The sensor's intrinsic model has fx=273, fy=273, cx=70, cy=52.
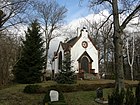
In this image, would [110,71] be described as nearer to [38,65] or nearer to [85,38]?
[85,38]

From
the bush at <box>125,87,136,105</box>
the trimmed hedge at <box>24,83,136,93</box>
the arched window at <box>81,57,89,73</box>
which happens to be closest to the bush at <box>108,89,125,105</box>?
the bush at <box>125,87,136,105</box>

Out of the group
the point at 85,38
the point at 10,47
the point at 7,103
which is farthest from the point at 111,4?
the point at 85,38

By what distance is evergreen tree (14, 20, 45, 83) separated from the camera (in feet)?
106

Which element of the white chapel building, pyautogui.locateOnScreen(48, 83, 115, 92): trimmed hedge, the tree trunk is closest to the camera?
the tree trunk

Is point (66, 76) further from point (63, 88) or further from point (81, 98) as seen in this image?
point (81, 98)

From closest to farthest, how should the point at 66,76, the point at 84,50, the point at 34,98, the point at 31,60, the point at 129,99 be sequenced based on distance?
the point at 129,99 → the point at 34,98 → the point at 66,76 → the point at 31,60 → the point at 84,50

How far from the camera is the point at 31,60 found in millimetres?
33156

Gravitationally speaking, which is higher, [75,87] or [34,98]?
[75,87]

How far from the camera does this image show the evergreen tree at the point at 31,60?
106ft

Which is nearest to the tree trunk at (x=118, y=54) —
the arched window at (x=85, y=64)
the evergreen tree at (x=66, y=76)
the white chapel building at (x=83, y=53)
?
the evergreen tree at (x=66, y=76)

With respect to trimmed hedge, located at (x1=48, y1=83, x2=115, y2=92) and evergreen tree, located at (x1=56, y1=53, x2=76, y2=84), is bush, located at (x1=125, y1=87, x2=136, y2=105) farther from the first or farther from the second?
evergreen tree, located at (x1=56, y1=53, x2=76, y2=84)

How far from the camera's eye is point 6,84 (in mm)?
32062

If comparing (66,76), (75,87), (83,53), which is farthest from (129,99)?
(83,53)

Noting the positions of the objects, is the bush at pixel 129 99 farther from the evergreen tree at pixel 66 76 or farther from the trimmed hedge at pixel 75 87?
the evergreen tree at pixel 66 76
